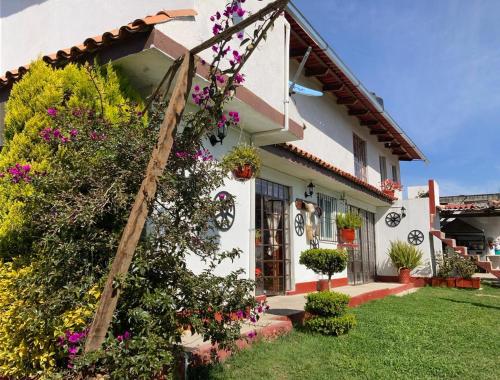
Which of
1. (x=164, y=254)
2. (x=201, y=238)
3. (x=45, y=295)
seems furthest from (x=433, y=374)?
(x=45, y=295)

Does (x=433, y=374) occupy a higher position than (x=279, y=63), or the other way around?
(x=279, y=63)

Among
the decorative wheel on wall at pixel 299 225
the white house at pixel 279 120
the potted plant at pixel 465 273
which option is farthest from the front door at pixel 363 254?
the decorative wheel on wall at pixel 299 225

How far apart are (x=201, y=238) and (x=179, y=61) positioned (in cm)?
152

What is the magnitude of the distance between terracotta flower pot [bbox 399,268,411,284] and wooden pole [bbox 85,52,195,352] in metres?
13.1

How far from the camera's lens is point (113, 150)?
332 cm

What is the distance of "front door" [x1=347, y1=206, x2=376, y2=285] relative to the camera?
13.6m

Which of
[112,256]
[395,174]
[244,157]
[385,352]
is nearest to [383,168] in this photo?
[395,174]

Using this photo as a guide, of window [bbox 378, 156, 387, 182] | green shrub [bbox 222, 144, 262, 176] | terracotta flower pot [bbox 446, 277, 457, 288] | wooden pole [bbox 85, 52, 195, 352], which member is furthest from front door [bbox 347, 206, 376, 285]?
wooden pole [bbox 85, 52, 195, 352]

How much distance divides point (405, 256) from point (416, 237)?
1.37 m

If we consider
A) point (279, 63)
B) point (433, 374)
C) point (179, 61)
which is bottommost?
point (433, 374)

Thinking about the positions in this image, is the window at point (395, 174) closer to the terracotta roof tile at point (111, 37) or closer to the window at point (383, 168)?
the window at point (383, 168)

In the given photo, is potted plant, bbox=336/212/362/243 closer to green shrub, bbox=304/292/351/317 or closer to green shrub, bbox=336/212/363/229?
green shrub, bbox=336/212/363/229

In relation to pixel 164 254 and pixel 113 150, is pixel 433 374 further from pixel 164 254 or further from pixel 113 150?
pixel 113 150

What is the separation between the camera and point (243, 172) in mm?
5902
